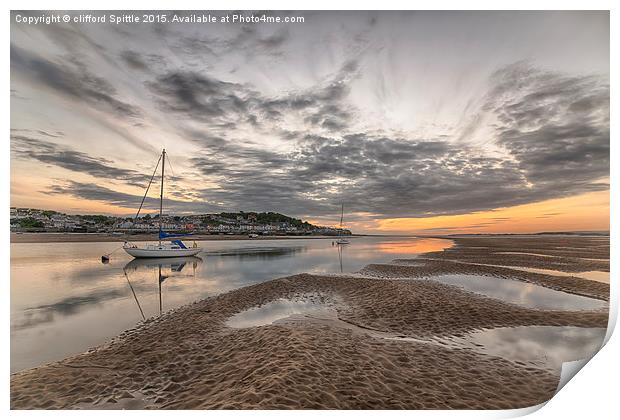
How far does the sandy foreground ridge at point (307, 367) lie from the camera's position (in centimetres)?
397

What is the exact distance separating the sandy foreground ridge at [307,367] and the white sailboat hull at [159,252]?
58.2 ft

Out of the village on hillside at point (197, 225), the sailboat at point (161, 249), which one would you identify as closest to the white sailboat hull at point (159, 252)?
the sailboat at point (161, 249)

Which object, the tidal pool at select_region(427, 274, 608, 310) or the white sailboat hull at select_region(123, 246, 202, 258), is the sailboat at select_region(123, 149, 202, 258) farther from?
the tidal pool at select_region(427, 274, 608, 310)

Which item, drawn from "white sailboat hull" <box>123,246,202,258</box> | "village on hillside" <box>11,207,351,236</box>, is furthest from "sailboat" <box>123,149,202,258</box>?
"village on hillside" <box>11,207,351,236</box>

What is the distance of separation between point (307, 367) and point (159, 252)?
23659 mm

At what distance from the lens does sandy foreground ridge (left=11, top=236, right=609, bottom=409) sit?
397 centimetres

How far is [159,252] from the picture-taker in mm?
23781

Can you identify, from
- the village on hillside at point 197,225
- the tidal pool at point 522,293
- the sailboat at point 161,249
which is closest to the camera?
the tidal pool at point 522,293

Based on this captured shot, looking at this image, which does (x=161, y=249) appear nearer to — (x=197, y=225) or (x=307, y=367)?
(x=307, y=367)

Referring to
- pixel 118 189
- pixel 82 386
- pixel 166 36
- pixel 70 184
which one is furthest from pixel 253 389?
pixel 118 189

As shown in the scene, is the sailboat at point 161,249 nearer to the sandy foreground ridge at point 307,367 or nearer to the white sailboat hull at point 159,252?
the white sailboat hull at point 159,252

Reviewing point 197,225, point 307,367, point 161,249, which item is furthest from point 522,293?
point 197,225

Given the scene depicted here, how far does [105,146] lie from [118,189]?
6581 mm

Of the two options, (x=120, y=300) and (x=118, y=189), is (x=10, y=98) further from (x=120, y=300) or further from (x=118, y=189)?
(x=118, y=189)
